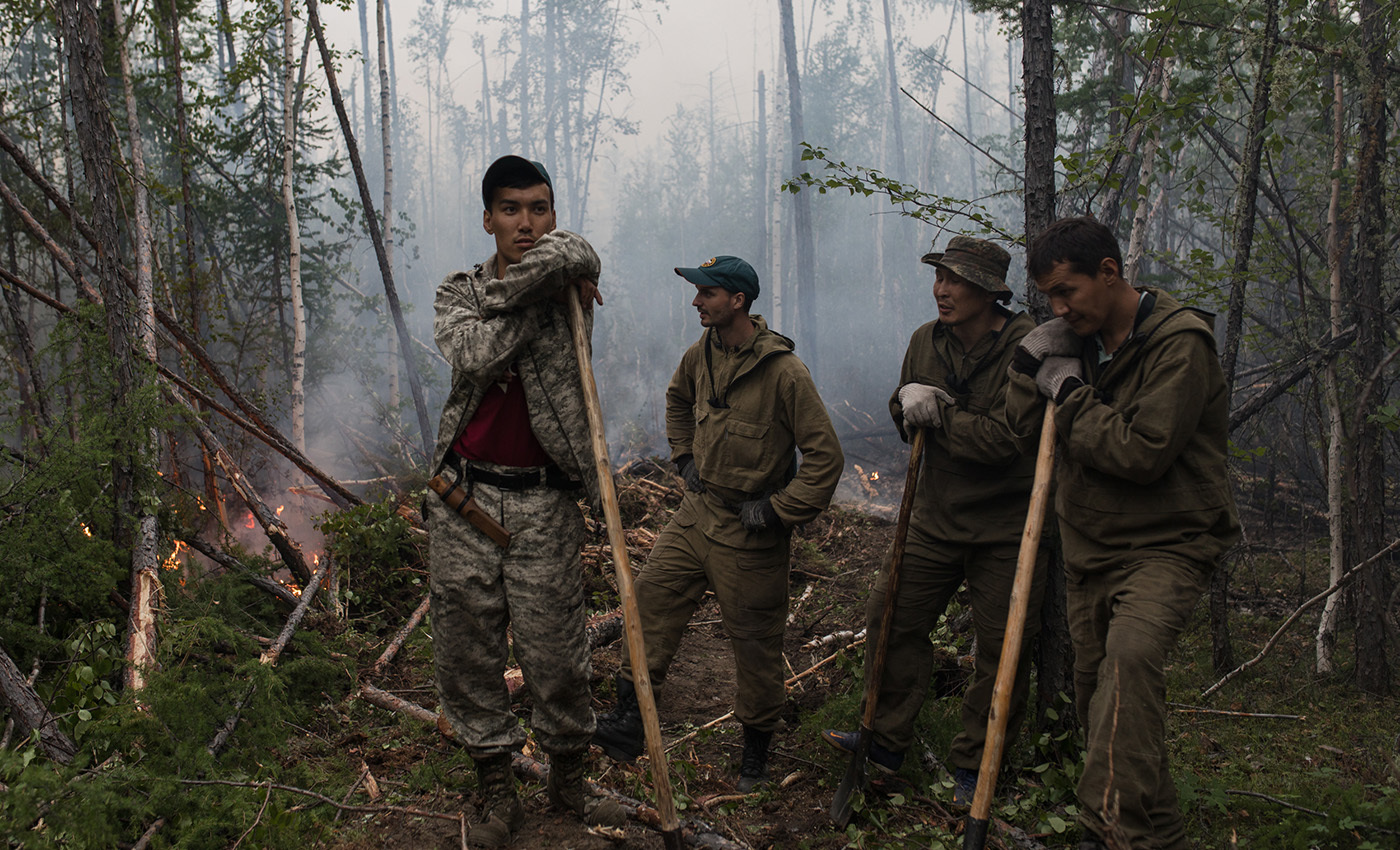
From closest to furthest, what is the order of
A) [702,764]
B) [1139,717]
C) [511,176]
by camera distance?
[1139,717], [511,176], [702,764]

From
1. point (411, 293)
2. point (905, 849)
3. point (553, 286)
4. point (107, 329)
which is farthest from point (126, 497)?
point (411, 293)

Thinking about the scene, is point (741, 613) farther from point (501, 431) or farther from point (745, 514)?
point (501, 431)

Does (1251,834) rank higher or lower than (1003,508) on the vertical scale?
lower

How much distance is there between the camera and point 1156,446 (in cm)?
268

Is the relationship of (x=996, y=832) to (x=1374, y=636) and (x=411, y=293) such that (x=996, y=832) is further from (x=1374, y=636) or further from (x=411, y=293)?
(x=411, y=293)

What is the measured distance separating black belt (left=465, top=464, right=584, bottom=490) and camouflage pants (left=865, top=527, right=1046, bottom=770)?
1.68 metres

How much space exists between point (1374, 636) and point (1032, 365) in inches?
175

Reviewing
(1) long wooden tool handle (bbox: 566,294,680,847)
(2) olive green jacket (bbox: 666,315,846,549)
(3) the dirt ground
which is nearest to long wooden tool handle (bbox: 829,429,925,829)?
(3) the dirt ground

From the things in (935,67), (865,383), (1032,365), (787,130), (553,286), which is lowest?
(865,383)

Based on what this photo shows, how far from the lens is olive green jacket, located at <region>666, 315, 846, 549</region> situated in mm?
3793

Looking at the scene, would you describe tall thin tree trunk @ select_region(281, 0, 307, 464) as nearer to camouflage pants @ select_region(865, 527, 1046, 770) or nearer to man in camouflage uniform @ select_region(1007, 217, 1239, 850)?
camouflage pants @ select_region(865, 527, 1046, 770)

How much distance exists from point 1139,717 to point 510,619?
2.31 m

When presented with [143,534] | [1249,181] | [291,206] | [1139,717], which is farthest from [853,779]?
[291,206]

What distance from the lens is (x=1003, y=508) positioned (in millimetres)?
3666
